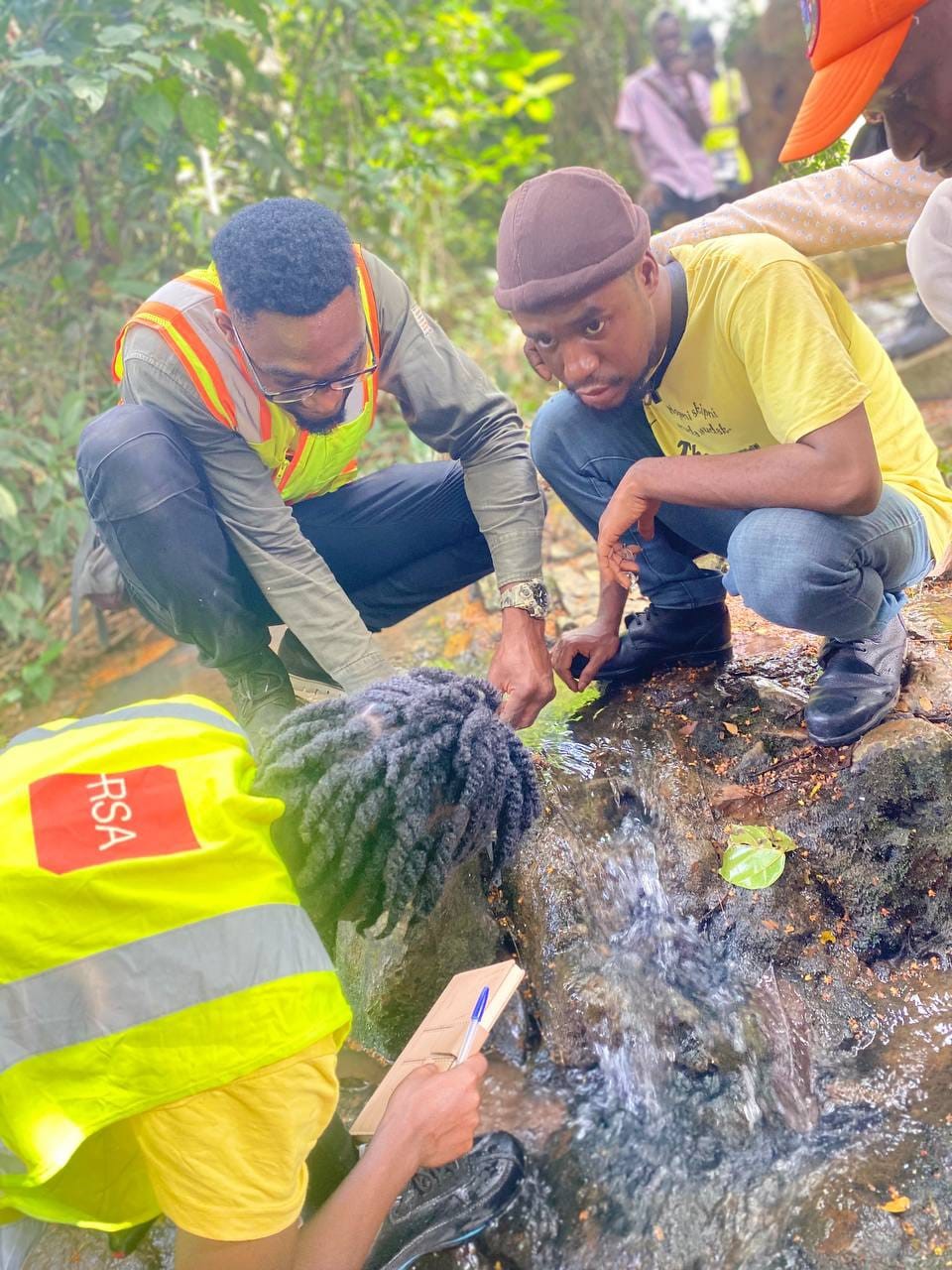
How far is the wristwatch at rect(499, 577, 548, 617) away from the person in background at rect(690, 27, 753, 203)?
5508 millimetres

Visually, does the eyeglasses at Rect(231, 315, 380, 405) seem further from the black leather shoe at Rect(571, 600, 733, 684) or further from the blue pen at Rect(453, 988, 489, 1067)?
the blue pen at Rect(453, 988, 489, 1067)

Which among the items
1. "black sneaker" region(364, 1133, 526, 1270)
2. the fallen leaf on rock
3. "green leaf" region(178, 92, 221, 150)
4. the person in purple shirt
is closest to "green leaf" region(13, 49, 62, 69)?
"green leaf" region(178, 92, 221, 150)

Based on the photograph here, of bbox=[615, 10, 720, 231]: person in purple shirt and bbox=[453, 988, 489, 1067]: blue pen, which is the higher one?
bbox=[615, 10, 720, 231]: person in purple shirt

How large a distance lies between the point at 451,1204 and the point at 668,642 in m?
1.26

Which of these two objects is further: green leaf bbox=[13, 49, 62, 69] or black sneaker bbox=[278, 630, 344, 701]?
green leaf bbox=[13, 49, 62, 69]

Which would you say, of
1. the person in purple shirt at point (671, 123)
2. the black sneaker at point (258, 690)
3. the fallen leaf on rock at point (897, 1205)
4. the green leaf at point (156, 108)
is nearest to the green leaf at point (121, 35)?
Result: the green leaf at point (156, 108)

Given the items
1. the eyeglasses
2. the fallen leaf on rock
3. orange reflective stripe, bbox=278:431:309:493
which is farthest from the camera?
orange reflective stripe, bbox=278:431:309:493

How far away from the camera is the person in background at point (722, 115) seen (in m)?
6.82

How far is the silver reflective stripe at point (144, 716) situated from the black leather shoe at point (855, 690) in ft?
3.85

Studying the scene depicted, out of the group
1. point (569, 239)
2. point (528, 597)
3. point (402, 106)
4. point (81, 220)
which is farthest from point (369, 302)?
point (402, 106)

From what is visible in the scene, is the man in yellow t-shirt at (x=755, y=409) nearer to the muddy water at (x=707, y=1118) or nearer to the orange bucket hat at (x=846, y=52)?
the orange bucket hat at (x=846, y=52)

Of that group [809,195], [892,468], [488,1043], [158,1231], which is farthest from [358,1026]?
[809,195]

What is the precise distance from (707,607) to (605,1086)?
1055 millimetres

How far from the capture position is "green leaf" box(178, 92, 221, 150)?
3.50 metres
